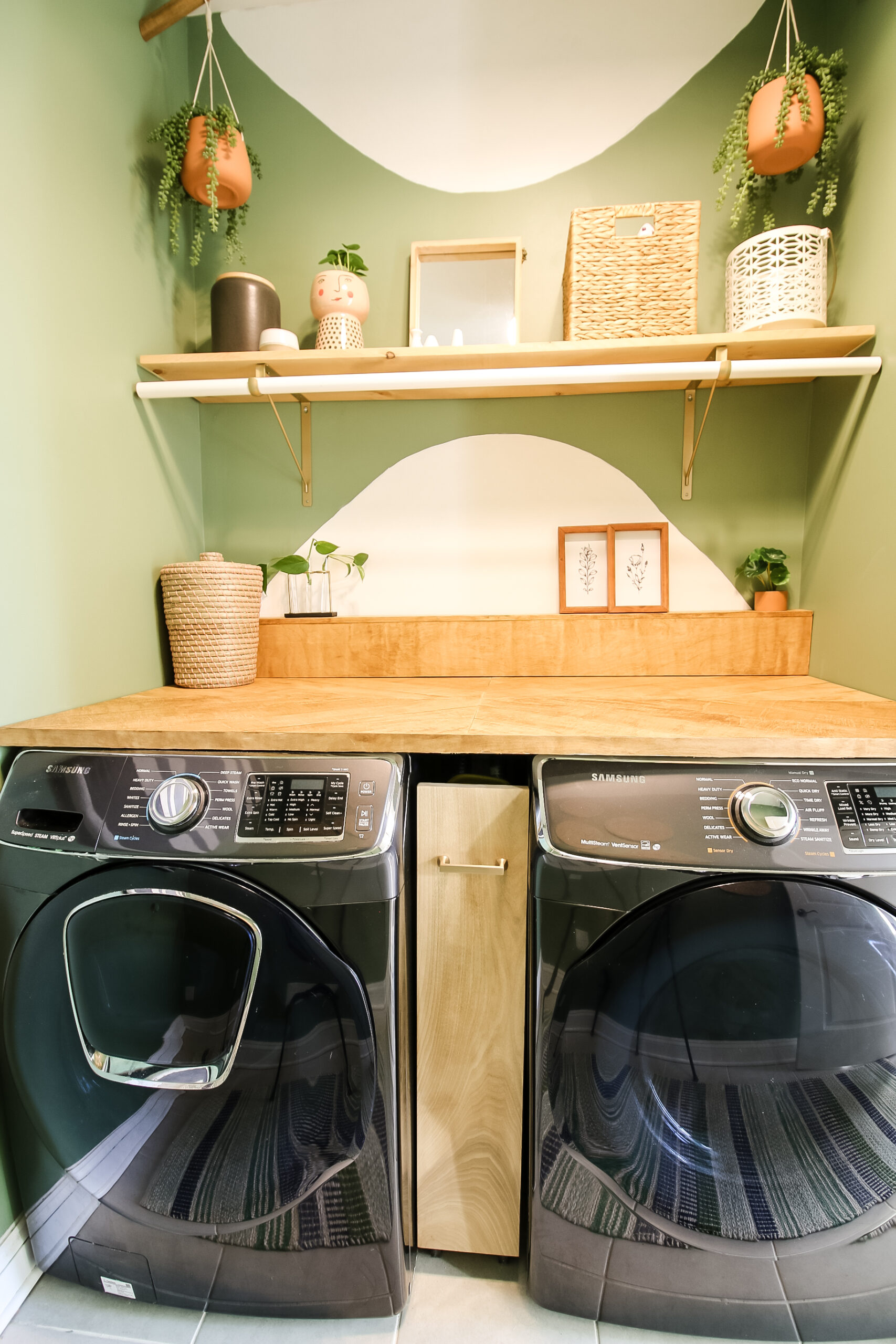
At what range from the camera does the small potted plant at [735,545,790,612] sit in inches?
59.0

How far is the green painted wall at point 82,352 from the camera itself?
1.07 meters

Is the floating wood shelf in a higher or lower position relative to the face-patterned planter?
lower

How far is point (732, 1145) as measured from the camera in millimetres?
861

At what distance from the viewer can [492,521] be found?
1620 mm

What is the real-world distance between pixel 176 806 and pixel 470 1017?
0.57 meters

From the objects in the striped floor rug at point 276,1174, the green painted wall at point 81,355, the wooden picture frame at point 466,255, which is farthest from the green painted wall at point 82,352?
the striped floor rug at point 276,1174

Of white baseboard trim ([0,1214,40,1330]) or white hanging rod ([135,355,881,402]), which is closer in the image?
white baseboard trim ([0,1214,40,1330])

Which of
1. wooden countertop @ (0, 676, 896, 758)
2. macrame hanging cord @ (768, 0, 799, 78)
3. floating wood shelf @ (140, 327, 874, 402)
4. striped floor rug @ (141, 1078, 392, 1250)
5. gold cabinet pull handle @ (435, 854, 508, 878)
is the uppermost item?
macrame hanging cord @ (768, 0, 799, 78)

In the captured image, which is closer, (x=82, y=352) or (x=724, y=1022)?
(x=724, y=1022)

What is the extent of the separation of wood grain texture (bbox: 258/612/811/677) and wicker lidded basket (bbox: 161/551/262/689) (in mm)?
144

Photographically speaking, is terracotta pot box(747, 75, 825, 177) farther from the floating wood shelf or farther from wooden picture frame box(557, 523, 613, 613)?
wooden picture frame box(557, 523, 613, 613)

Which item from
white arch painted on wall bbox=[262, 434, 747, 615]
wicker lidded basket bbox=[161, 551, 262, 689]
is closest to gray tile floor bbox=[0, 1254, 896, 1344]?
wicker lidded basket bbox=[161, 551, 262, 689]

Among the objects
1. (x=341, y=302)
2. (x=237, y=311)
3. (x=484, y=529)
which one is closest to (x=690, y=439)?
(x=484, y=529)

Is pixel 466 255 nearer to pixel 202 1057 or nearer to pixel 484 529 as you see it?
pixel 484 529
